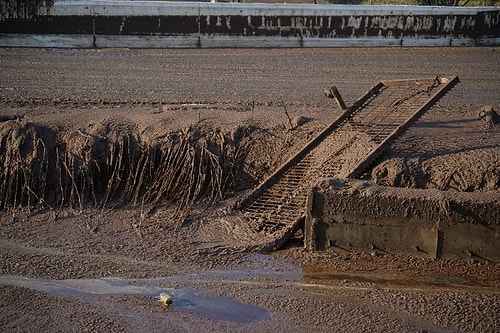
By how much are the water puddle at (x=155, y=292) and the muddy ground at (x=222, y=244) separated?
23mm

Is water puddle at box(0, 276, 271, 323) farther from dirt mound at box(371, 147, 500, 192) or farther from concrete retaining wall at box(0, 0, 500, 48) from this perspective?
concrete retaining wall at box(0, 0, 500, 48)

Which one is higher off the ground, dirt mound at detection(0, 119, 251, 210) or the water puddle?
dirt mound at detection(0, 119, 251, 210)

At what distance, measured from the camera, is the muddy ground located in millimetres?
7742

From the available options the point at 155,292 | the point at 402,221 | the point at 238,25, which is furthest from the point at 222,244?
the point at 238,25

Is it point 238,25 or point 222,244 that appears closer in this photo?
point 222,244

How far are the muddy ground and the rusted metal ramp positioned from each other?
0.91 ft

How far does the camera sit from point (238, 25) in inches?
769

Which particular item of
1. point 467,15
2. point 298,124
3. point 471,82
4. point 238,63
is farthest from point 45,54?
point 467,15

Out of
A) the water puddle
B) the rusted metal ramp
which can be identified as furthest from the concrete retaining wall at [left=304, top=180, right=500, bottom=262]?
→ the water puddle

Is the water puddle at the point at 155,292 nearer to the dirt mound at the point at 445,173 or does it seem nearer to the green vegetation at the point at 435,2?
the dirt mound at the point at 445,173

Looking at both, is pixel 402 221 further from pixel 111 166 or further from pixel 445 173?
pixel 111 166

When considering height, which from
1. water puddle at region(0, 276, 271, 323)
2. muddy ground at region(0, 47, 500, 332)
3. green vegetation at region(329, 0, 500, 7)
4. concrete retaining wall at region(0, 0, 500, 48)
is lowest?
water puddle at region(0, 276, 271, 323)

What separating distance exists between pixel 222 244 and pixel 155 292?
1525 millimetres

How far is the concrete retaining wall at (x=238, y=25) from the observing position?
19016mm
